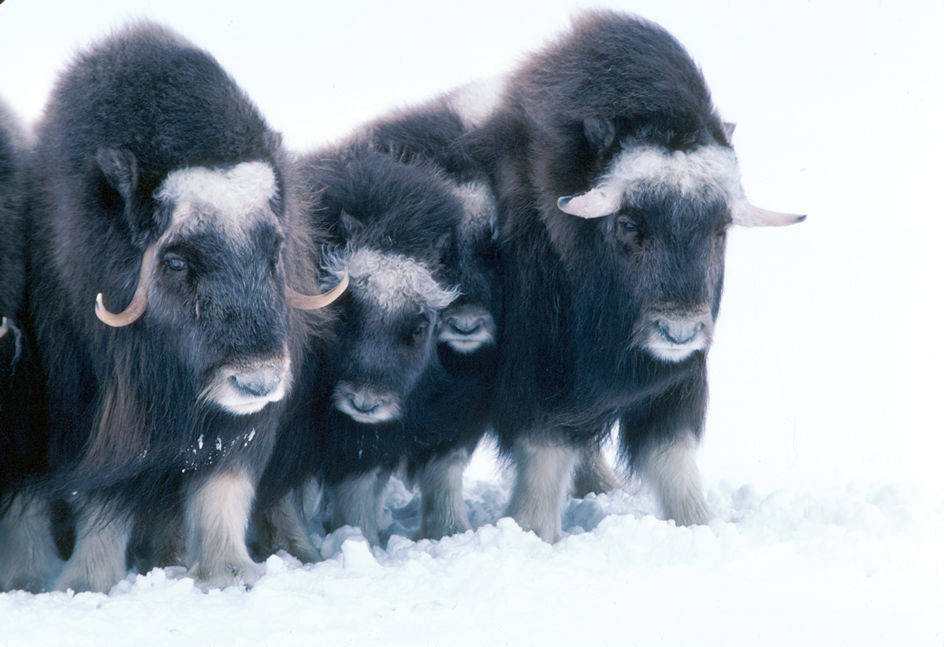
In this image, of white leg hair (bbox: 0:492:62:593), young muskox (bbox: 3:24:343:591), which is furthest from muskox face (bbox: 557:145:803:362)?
white leg hair (bbox: 0:492:62:593)

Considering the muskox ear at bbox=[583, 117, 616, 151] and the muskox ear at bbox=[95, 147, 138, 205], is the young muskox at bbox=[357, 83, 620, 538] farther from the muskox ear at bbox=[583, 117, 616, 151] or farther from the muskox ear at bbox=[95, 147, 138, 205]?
the muskox ear at bbox=[95, 147, 138, 205]

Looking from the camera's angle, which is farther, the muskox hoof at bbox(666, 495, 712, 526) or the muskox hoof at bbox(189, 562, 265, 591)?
the muskox hoof at bbox(666, 495, 712, 526)

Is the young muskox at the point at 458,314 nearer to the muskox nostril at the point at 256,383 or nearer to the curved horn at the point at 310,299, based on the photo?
the curved horn at the point at 310,299

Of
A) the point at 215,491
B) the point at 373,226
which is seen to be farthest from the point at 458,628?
the point at 373,226

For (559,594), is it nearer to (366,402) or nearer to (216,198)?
(366,402)

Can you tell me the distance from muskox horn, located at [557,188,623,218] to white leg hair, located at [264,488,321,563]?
145 cm

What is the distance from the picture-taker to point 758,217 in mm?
4117

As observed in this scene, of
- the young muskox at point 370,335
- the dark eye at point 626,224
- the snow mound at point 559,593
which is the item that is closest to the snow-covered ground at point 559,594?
the snow mound at point 559,593

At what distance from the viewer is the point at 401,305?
4047 mm

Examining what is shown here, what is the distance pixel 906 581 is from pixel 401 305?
71.5 inches

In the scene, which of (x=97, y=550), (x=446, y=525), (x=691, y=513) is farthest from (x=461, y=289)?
(x=97, y=550)

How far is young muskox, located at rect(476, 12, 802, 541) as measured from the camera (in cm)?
386

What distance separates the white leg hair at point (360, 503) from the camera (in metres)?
4.50

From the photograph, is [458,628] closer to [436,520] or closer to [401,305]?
[401,305]
